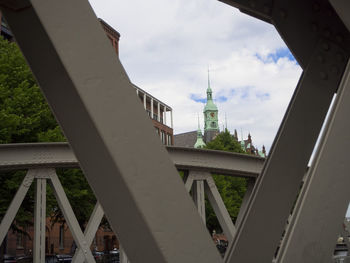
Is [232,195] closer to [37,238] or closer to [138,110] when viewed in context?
[37,238]

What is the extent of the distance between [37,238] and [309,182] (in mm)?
7636

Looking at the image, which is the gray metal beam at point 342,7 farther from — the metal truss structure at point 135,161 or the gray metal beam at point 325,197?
the gray metal beam at point 325,197

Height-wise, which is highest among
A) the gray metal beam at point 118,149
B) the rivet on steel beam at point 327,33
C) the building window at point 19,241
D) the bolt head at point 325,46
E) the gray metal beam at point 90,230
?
the rivet on steel beam at point 327,33

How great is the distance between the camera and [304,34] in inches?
111

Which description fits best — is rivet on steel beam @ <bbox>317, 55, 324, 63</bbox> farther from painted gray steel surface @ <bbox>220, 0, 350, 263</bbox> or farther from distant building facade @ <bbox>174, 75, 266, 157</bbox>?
distant building facade @ <bbox>174, 75, 266, 157</bbox>

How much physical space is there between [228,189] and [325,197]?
3764 centimetres

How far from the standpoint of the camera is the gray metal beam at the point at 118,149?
154cm

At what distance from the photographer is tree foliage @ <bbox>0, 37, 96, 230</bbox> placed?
19.1 metres

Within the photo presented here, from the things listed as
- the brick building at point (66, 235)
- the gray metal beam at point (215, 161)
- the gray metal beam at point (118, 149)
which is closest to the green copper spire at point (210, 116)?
the brick building at point (66, 235)

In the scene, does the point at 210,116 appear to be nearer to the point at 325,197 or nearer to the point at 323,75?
the point at 323,75

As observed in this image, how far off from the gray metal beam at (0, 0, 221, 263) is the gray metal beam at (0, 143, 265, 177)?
742 centimetres

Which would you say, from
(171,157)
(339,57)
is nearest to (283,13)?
(339,57)

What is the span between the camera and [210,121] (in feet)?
443

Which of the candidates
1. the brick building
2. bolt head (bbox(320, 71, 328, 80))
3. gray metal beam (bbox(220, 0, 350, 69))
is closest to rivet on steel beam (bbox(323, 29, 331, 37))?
gray metal beam (bbox(220, 0, 350, 69))
